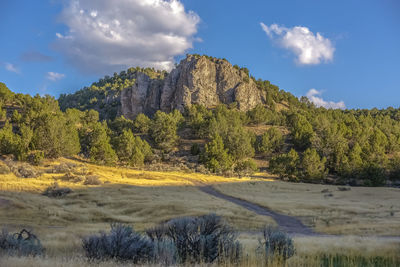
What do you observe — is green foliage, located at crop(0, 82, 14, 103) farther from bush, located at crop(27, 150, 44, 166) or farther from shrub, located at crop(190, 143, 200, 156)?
shrub, located at crop(190, 143, 200, 156)

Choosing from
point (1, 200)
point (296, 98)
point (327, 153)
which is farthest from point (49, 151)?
point (296, 98)

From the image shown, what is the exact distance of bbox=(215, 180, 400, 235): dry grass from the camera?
71.8 feet

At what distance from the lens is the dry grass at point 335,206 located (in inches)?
862

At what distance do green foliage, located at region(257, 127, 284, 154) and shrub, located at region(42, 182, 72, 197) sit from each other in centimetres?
5537

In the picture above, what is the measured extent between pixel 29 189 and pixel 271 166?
50964 mm

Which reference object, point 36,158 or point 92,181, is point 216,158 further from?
point 36,158

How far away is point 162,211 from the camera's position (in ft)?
92.8

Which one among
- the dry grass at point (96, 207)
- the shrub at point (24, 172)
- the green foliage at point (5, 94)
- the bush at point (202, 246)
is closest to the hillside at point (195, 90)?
the green foliage at point (5, 94)

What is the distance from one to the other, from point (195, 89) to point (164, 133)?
57911mm

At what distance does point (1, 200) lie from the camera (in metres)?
26.2

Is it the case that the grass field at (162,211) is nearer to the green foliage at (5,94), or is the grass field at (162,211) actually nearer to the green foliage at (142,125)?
the green foliage at (142,125)

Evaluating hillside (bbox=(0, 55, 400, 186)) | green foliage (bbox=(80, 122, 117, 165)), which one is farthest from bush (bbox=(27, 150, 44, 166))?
green foliage (bbox=(80, 122, 117, 165))

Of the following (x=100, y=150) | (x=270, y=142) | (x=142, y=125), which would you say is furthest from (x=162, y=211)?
(x=142, y=125)

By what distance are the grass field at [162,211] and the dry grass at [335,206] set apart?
2.6 inches
